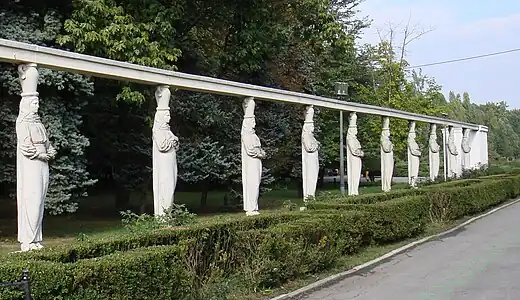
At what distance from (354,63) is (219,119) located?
68.6 feet

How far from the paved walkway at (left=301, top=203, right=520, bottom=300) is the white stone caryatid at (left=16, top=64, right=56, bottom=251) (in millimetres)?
4304

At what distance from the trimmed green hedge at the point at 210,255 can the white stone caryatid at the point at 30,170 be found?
189 cm

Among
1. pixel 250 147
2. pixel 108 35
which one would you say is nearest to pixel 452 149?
pixel 250 147

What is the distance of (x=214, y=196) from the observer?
34938mm

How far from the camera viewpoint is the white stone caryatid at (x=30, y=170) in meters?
9.84

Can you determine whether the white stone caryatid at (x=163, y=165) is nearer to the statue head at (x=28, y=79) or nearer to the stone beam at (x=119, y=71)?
the stone beam at (x=119, y=71)

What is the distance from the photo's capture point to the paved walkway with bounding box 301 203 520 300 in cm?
905

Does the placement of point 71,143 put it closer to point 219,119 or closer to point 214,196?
point 219,119

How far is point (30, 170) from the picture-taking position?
983cm

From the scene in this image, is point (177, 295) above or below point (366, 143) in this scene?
below

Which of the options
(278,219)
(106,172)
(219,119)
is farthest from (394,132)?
(278,219)

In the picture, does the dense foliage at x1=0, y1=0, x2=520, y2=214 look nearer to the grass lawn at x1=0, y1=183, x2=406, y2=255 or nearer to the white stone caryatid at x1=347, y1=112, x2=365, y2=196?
the grass lawn at x1=0, y1=183, x2=406, y2=255

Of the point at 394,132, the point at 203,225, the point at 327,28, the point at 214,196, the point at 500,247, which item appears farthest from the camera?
the point at 394,132

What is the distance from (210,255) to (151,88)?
12493mm
